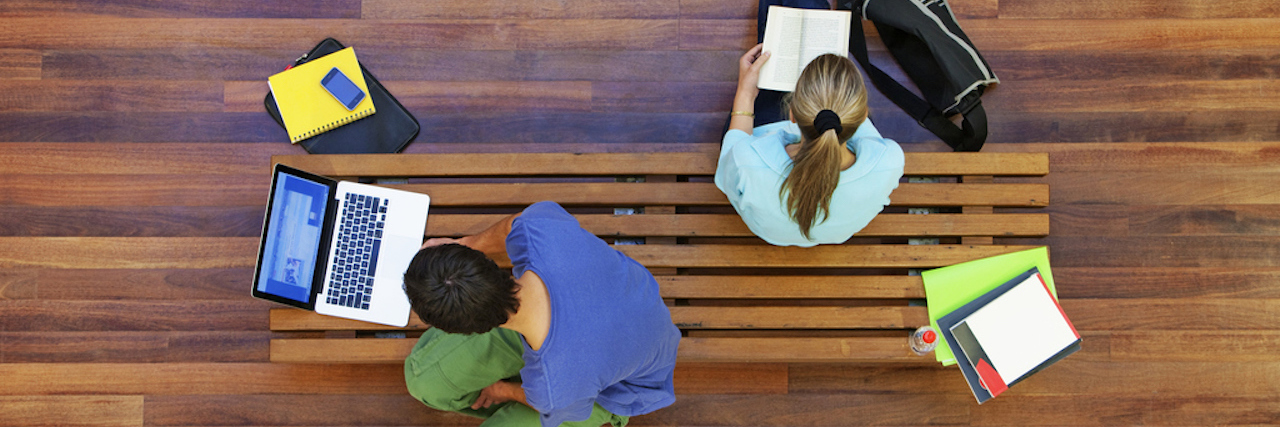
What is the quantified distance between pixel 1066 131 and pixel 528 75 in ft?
6.07

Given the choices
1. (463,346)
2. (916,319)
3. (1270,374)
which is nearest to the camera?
(463,346)

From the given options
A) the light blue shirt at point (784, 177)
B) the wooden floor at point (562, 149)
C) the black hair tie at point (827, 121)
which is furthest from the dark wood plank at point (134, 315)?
the black hair tie at point (827, 121)

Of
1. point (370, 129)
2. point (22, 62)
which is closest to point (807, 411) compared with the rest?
point (370, 129)

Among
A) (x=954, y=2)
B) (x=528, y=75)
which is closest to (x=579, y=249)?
(x=528, y=75)

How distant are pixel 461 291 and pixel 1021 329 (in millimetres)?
1628

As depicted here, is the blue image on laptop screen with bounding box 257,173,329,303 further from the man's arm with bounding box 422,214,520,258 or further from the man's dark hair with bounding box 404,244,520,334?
the man's dark hair with bounding box 404,244,520,334

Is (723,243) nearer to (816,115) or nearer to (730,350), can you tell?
(730,350)

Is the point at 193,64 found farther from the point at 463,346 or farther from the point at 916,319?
the point at 916,319

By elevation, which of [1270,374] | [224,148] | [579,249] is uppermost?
[579,249]

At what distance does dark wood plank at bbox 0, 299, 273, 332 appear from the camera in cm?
220

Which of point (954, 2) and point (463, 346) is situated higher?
point (954, 2)

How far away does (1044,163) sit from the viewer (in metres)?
1.97

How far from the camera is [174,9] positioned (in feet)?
7.44

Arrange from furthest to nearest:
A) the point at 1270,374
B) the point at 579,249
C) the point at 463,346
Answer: the point at 1270,374 → the point at 463,346 → the point at 579,249
